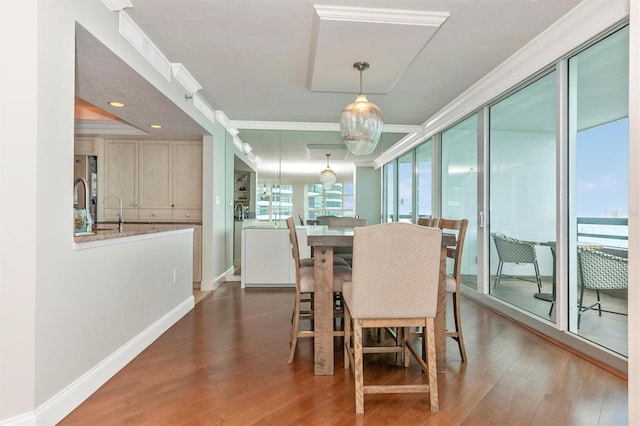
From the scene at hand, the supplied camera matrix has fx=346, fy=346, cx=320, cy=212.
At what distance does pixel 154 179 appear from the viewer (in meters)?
4.96

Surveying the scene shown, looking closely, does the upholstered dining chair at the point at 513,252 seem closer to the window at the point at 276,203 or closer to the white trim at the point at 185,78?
the window at the point at 276,203

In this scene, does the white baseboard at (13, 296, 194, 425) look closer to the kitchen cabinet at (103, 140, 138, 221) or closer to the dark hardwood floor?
the dark hardwood floor

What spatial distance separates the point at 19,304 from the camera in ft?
5.17

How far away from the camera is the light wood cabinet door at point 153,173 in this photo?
16.2 ft

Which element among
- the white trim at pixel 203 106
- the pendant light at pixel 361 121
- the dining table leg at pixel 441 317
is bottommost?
the dining table leg at pixel 441 317

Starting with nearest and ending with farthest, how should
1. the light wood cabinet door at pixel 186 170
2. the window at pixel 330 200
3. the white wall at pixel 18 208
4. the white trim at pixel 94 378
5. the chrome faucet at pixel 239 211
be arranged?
the white wall at pixel 18 208 < the white trim at pixel 94 378 < the light wood cabinet door at pixel 186 170 < the window at pixel 330 200 < the chrome faucet at pixel 239 211

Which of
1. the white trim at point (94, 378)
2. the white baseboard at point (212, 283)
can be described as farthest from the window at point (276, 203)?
the white trim at point (94, 378)

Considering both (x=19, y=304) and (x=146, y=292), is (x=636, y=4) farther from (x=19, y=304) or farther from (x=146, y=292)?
(x=146, y=292)

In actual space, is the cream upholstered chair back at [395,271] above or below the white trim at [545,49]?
below

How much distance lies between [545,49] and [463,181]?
76.8 inches

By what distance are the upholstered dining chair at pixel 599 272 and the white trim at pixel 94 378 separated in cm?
342

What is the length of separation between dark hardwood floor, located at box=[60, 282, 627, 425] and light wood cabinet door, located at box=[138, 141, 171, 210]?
256cm

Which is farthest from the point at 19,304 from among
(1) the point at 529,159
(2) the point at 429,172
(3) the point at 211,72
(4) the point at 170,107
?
(2) the point at 429,172

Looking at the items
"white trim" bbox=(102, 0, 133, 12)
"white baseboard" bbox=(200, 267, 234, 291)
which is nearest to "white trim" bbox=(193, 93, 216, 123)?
"white trim" bbox=(102, 0, 133, 12)
